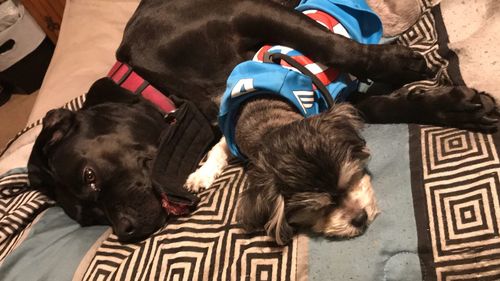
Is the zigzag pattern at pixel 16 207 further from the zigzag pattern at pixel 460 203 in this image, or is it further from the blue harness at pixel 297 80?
the zigzag pattern at pixel 460 203

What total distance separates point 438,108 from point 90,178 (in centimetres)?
121

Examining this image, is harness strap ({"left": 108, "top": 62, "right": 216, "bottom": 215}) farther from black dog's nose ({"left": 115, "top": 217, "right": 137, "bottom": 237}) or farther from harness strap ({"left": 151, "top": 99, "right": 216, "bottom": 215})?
black dog's nose ({"left": 115, "top": 217, "right": 137, "bottom": 237})

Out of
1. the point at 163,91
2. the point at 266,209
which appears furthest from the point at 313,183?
the point at 163,91

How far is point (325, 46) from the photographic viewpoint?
1613 millimetres

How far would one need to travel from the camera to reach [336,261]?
1.10 m

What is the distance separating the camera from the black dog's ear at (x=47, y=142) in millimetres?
1725

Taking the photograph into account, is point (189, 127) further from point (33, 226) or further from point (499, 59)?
point (499, 59)

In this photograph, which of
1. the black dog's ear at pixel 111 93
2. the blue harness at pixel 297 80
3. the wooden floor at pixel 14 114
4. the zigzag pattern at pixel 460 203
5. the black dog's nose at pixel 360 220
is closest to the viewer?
the zigzag pattern at pixel 460 203

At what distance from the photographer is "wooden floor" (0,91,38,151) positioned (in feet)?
12.1

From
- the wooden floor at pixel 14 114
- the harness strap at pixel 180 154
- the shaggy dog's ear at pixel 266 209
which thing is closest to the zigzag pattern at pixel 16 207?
the harness strap at pixel 180 154

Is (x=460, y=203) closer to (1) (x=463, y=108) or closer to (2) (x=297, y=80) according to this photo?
(1) (x=463, y=108)

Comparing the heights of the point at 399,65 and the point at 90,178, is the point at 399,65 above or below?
below

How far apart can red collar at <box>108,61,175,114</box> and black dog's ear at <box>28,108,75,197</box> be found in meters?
0.28

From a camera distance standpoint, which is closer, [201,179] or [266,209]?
[266,209]
